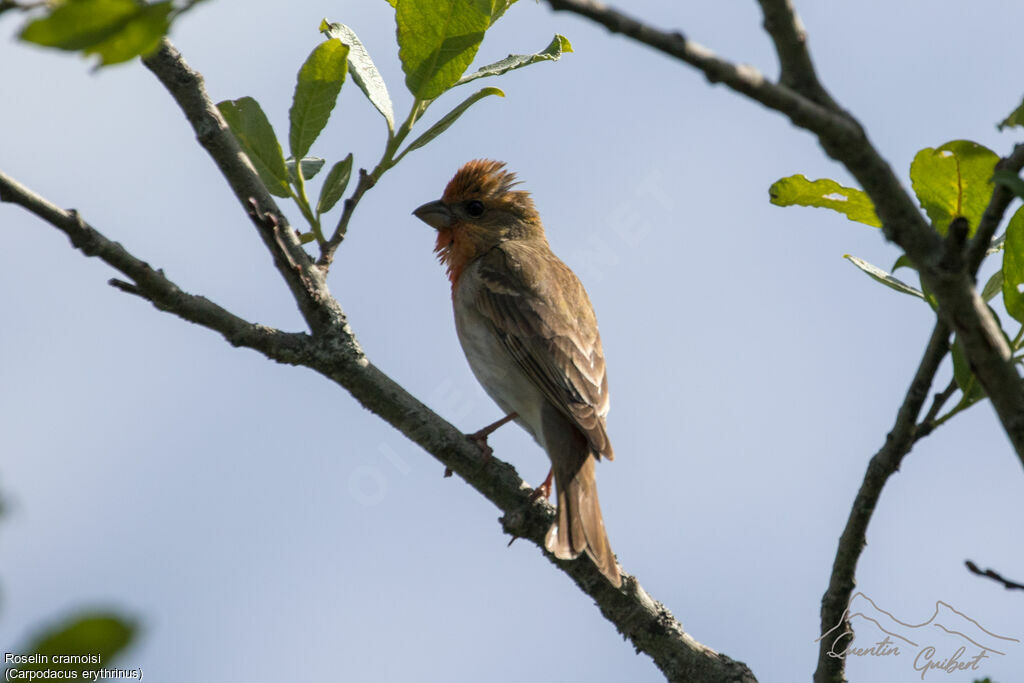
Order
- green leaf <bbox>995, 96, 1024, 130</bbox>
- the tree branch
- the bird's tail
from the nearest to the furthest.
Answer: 1. the tree branch
2. green leaf <bbox>995, 96, 1024, 130</bbox>
3. the bird's tail

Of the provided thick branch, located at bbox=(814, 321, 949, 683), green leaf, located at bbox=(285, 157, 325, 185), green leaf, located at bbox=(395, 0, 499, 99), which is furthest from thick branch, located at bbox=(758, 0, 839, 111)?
green leaf, located at bbox=(285, 157, 325, 185)

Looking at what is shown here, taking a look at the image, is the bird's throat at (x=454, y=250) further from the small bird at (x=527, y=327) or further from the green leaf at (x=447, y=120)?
the green leaf at (x=447, y=120)

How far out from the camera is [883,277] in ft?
11.3

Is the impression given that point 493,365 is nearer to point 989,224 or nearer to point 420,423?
point 420,423

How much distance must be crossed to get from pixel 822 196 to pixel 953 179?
0.38 meters

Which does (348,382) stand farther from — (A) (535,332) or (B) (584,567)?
(A) (535,332)

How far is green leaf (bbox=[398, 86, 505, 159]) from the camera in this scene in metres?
3.78

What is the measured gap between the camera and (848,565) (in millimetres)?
3330

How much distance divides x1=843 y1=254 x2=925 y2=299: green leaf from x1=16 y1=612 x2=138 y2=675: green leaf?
286cm

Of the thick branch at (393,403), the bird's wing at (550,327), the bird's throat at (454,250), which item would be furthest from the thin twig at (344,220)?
the bird's throat at (454,250)

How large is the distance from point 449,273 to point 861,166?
19.0 ft

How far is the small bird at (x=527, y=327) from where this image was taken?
5938 millimetres

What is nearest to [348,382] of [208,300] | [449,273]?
[208,300]

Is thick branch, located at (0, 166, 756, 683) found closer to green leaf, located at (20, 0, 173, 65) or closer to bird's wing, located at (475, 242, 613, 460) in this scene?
bird's wing, located at (475, 242, 613, 460)
